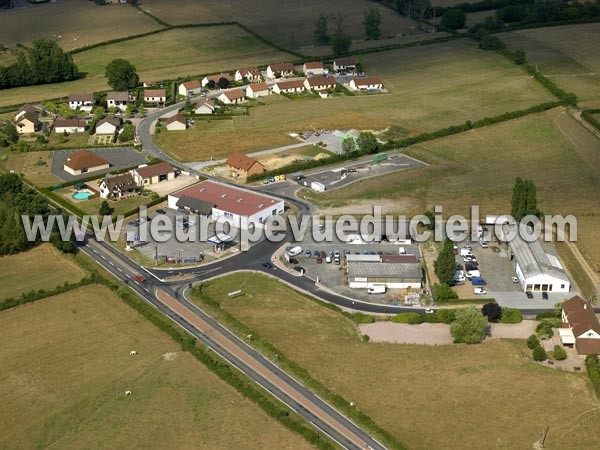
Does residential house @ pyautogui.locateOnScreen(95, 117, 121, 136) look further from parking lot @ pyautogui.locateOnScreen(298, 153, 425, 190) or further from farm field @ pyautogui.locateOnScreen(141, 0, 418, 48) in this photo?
farm field @ pyautogui.locateOnScreen(141, 0, 418, 48)

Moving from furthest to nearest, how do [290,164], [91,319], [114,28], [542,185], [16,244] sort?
[114,28] < [290,164] < [542,185] < [16,244] < [91,319]

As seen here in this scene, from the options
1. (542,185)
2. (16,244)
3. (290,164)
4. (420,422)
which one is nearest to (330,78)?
(290,164)

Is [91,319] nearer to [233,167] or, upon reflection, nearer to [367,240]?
[367,240]

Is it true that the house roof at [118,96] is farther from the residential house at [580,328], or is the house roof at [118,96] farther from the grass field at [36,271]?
the residential house at [580,328]

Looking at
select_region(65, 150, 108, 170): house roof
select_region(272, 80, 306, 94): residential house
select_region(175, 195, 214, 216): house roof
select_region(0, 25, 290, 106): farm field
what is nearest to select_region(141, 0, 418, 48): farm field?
select_region(0, 25, 290, 106): farm field

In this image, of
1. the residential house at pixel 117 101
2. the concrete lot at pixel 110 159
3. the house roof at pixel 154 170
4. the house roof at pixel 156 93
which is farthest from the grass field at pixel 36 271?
the house roof at pixel 156 93
